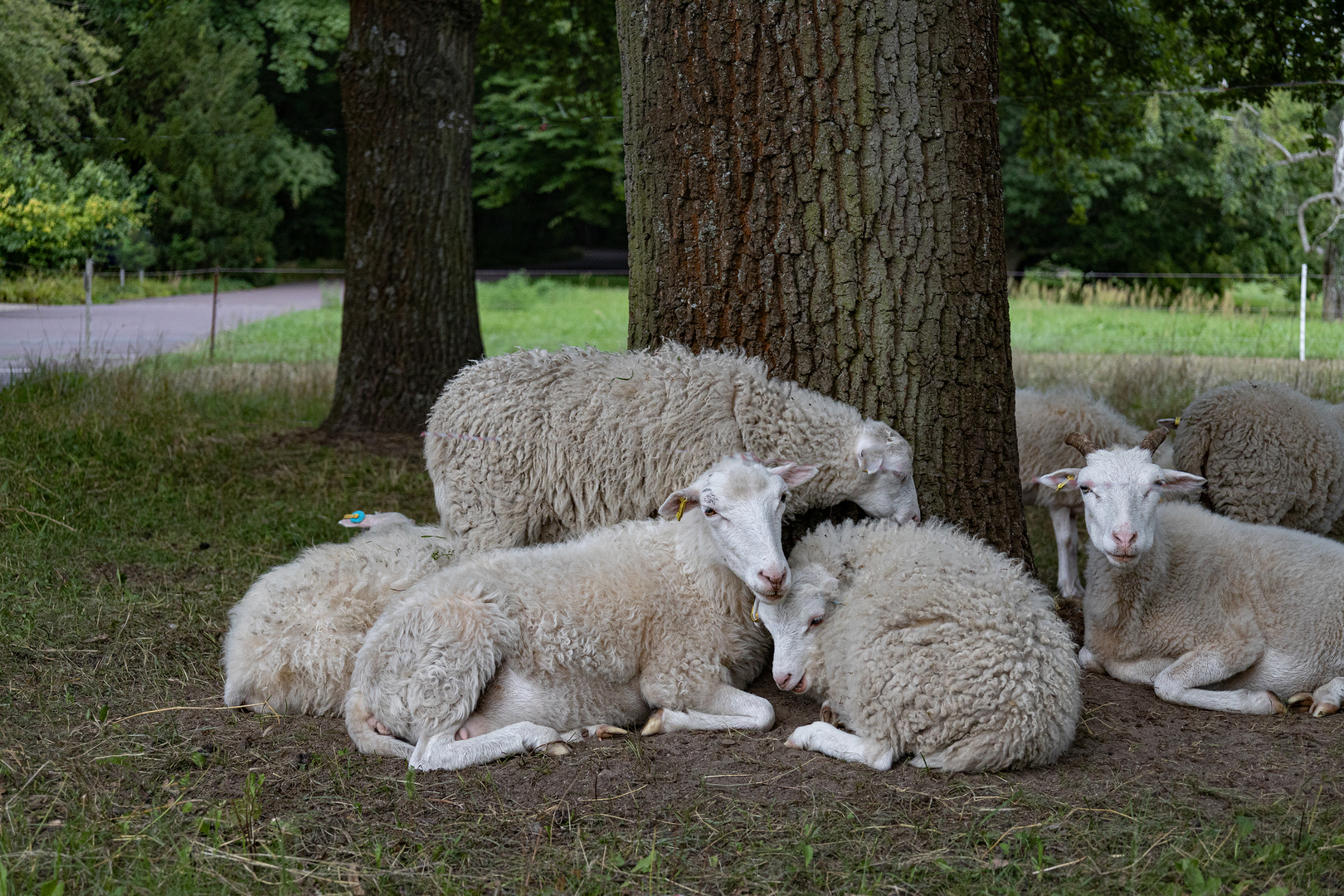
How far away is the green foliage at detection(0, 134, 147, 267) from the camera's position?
422 inches

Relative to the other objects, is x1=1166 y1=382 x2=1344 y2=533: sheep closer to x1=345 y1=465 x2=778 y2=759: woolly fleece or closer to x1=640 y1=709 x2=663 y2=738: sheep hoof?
x1=345 y1=465 x2=778 y2=759: woolly fleece

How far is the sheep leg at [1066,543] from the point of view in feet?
20.3

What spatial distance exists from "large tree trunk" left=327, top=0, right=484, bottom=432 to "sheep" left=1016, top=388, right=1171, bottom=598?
4.41m

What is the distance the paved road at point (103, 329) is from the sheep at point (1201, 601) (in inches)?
312

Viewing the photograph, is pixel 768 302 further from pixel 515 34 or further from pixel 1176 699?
pixel 515 34

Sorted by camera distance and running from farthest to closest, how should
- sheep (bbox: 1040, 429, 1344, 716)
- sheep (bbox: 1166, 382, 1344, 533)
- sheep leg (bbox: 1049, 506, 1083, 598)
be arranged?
sheep leg (bbox: 1049, 506, 1083, 598) < sheep (bbox: 1166, 382, 1344, 533) < sheep (bbox: 1040, 429, 1344, 716)

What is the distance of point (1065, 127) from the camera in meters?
10.4

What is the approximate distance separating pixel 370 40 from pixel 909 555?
21.3ft

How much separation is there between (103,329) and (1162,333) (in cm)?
1277

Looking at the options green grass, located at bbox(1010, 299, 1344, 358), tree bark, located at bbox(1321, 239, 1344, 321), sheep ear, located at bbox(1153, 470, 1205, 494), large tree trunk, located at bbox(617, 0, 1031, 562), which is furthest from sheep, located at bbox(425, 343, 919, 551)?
tree bark, located at bbox(1321, 239, 1344, 321)

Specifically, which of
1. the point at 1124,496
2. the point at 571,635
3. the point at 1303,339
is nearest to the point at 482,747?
the point at 571,635

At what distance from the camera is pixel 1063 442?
6211 mm

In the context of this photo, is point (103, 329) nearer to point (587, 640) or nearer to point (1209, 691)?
point (587, 640)

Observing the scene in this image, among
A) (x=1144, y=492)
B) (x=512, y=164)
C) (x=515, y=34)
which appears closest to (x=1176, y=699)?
(x=1144, y=492)
